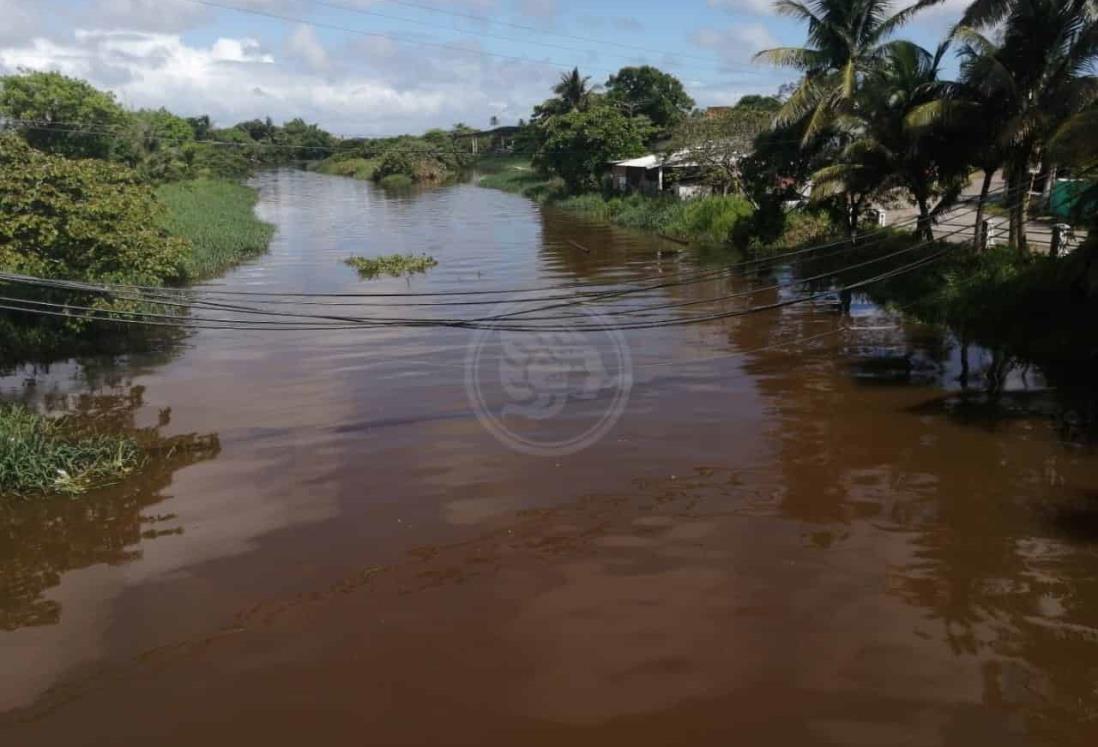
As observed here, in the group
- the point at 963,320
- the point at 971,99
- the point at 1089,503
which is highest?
the point at 971,99

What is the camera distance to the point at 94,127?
3712 cm

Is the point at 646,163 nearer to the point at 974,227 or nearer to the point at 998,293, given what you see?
the point at 974,227

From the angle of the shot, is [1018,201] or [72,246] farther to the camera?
[1018,201]

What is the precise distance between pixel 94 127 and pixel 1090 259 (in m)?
37.9

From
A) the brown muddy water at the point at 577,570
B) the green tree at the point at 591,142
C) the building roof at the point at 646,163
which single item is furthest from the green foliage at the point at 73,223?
the green tree at the point at 591,142

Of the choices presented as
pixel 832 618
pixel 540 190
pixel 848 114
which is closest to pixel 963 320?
pixel 848 114

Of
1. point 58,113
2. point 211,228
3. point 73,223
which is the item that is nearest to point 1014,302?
point 73,223

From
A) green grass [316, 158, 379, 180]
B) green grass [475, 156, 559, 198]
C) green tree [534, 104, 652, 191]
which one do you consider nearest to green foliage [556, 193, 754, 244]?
green tree [534, 104, 652, 191]

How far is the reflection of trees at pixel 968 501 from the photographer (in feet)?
21.6

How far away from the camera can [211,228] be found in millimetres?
32156

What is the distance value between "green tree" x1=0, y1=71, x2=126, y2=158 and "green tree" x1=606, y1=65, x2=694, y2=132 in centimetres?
3331

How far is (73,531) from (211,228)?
82.4ft

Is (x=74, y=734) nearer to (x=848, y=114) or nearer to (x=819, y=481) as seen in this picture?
(x=819, y=481)

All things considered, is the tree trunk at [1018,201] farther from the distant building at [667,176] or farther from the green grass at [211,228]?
the green grass at [211,228]
